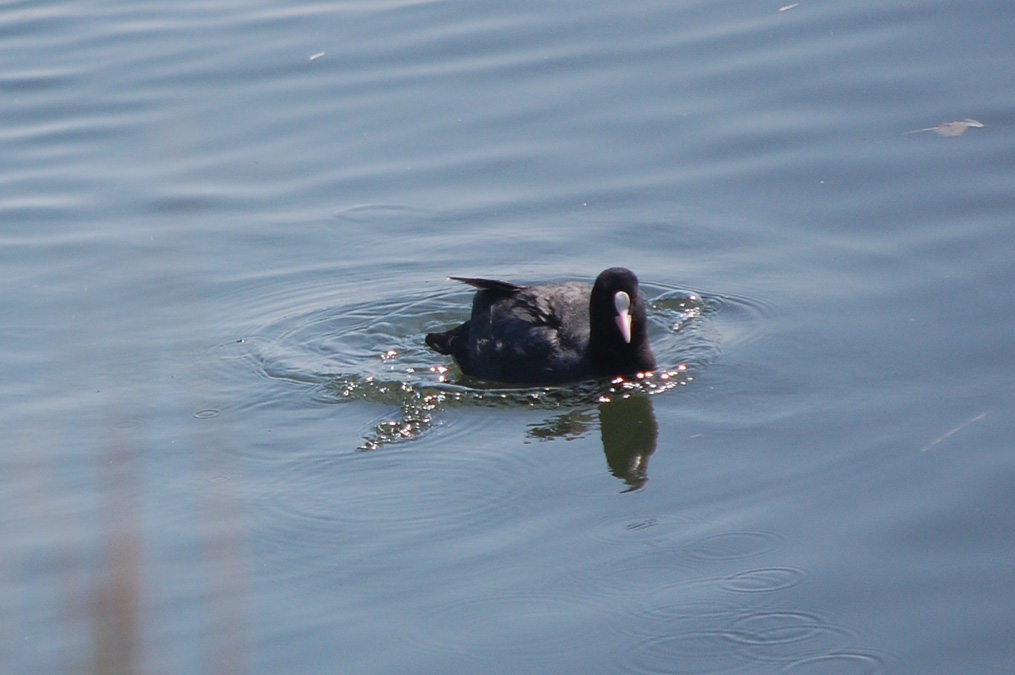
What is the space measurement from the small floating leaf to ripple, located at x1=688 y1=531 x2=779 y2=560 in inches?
211

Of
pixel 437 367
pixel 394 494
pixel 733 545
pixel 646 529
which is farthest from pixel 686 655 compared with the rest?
pixel 437 367

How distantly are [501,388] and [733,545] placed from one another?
2.68 m

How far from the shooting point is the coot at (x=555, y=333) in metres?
8.20

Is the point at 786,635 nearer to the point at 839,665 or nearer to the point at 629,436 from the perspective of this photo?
the point at 839,665

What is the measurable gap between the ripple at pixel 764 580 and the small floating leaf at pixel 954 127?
5.63m

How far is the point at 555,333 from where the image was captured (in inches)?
333

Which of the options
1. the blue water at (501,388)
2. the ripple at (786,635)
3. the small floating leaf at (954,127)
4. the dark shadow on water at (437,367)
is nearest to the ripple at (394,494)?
the blue water at (501,388)

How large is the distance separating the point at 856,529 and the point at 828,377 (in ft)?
5.64

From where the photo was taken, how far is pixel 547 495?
21.7 ft

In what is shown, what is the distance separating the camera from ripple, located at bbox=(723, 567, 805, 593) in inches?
216

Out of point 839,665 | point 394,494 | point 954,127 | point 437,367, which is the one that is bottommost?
point 839,665

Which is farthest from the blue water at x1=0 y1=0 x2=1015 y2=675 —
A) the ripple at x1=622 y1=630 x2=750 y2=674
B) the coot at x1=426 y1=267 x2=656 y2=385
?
the coot at x1=426 y1=267 x2=656 y2=385

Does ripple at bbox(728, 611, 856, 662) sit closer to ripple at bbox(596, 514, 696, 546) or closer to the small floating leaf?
ripple at bbox(596, 514, 696, 546)

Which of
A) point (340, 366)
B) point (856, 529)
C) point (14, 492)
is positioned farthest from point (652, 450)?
point (14, 492)
